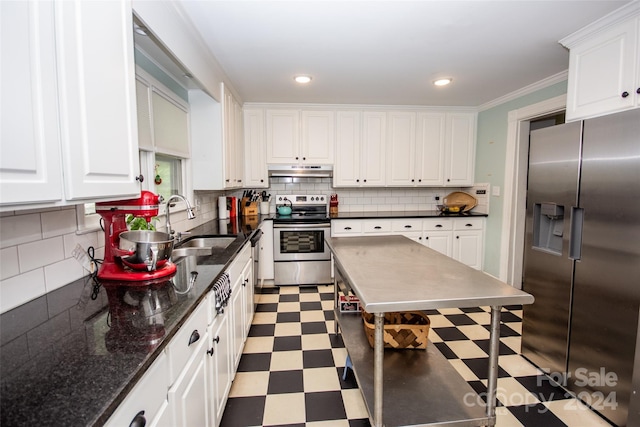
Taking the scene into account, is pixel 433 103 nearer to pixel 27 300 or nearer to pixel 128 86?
pixel 128 86

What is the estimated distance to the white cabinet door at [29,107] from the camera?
2.27ft

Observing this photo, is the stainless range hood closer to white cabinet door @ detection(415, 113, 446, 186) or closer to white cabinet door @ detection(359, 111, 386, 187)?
white cabinet door @ detection(359, 111, 386, 187)

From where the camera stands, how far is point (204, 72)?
91.4 inches

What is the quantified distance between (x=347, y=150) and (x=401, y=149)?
0.77 meters

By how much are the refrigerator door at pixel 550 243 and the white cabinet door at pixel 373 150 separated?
6.91ft

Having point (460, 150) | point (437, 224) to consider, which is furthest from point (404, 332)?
point (460, 150)

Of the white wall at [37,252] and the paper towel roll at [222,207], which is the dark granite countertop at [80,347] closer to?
the white wall at [37,252]

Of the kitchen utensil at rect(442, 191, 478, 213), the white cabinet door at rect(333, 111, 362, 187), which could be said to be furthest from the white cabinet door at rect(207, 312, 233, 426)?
the kitchen utensil at rect(442, 191, 478, 213)

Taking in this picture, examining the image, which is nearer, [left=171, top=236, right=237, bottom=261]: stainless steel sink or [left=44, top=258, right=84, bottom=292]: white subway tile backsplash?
[left=44, top=258, right=84, bottom=292]: white subway tile backsplash

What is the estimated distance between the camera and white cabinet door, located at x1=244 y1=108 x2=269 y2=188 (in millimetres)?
3912

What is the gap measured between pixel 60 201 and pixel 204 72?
71.9 inches

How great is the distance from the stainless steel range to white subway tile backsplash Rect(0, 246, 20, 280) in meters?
2.62

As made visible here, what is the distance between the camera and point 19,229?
108cm

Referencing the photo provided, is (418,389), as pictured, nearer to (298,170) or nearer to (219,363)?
(219,363)
